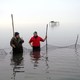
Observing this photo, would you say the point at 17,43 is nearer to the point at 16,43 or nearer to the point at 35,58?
the point at 16,43

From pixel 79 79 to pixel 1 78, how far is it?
3.73 m

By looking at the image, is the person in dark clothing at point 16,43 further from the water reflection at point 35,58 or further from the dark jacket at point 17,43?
the water reflection at point 35,58

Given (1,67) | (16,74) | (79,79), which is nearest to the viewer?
(79,79)

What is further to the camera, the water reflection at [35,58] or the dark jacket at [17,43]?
the dark jacket at [17,43]

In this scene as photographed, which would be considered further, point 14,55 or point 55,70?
point 14,55

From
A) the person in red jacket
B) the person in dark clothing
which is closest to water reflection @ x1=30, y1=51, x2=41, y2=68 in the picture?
the person in red jacket

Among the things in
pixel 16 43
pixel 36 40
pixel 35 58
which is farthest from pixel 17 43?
pixel 36 40

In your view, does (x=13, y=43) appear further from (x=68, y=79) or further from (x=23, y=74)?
(x=68, y=79)

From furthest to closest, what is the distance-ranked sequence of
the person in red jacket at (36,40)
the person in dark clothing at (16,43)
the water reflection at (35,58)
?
the person in red jacket at (36,40) → the person in dark clothing at (16,43) → the water reflection at (35,58)

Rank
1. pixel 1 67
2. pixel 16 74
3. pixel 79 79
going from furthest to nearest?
pixel 1 67
pixel 16 74
pixel 79 79

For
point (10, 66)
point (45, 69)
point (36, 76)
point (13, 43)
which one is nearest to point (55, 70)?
point (45, 69)

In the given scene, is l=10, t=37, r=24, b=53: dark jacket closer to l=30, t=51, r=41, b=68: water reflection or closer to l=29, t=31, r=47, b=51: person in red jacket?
l=30, t=51, r=41, b=68: water reflection

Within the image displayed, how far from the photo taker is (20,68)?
1525 cm

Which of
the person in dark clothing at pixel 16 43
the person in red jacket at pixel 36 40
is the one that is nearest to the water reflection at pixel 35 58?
the person in red jacket at pixel 36 40
